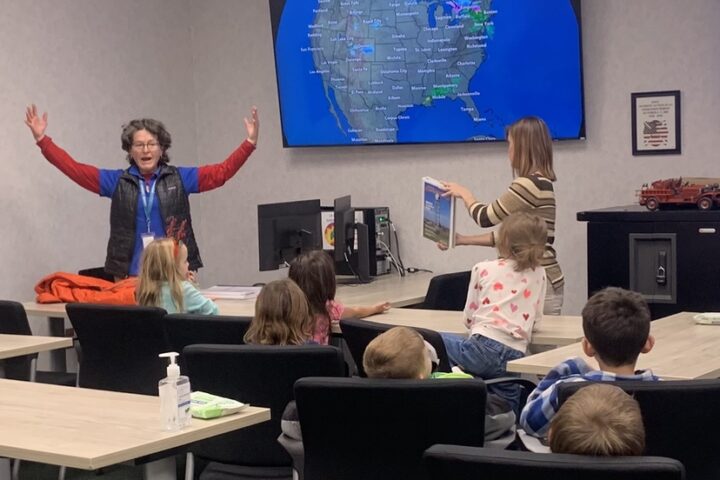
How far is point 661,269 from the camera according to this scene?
5.44 metres

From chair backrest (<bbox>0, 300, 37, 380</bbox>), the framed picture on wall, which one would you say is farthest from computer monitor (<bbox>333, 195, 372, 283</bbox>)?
chair backrest (<bbox>0, 300, 37, 380</bbox>)

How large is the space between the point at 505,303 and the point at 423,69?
2.78 m

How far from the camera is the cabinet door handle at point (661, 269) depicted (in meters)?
5.42

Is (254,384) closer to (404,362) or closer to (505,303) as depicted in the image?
(404,362)

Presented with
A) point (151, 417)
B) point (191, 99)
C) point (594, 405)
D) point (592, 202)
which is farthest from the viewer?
point (191, 99)

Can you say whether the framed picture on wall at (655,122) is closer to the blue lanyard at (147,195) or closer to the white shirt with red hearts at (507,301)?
the white shirt with red hearts at (507,301)

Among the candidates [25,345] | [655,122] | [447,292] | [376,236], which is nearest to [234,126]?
[376,236]

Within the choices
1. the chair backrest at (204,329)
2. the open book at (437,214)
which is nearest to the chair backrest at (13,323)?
the chair backrest at (204,329)

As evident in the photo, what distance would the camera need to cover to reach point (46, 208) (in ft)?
21.9

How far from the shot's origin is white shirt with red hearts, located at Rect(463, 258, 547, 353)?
4227mm

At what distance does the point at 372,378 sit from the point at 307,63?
4502 mm

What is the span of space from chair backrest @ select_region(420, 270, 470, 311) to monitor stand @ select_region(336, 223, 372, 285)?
720mm

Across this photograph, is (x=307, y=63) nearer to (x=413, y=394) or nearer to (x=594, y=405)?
(x=413, y=394)

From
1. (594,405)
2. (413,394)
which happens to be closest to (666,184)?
(413,394)
